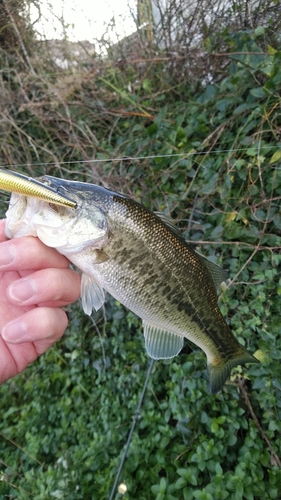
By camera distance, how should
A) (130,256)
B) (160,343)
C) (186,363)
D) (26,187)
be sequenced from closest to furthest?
(26,187) < (130,256) < (160,343) < (186,363)

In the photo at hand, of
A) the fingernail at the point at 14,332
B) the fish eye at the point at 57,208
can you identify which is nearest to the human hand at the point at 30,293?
the fingernail at the point at 14,332

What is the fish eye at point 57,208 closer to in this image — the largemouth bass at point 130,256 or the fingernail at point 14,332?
the largemouth bass at point 130,256

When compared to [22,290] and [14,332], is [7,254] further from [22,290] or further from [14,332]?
[14,332]

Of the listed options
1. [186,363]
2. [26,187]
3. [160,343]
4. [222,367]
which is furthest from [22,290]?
[186,363]

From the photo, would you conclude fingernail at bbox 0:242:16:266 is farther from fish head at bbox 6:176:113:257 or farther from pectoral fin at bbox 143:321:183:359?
pectoral fin at bbox 143:321:183:359

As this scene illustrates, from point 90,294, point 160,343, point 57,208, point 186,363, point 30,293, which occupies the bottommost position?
point 186,363

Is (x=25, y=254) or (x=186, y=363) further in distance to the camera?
(x=186, y=363)
